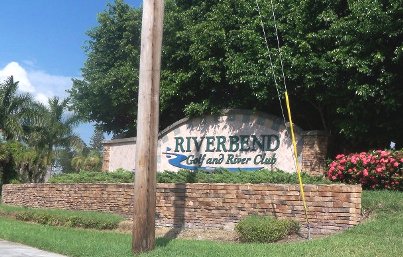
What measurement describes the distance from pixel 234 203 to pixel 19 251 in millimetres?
4529

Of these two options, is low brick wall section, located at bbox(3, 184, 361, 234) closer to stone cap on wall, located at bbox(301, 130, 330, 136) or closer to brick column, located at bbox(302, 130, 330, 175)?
brick column, located at bbox(302, 130, 330, 175)

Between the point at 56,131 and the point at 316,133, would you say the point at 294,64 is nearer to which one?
the point at 316,133

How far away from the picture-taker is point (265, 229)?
35.2ft

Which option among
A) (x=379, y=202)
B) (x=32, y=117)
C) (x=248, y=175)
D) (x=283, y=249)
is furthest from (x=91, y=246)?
(x=32, y=117)

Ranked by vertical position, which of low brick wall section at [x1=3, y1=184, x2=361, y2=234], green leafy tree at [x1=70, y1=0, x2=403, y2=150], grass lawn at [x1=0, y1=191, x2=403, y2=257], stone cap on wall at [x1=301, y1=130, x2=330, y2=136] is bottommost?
grass lawn at [x1=0, y1=191, x2=403, y2=257]

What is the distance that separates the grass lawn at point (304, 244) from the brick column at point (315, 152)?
4148 mm

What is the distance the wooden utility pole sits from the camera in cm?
977

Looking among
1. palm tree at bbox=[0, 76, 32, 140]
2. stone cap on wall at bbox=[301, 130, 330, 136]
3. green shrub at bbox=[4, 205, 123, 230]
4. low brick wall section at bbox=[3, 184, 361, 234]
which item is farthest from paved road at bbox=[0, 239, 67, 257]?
palm tree at bbox=[0, 76, 32, 140]

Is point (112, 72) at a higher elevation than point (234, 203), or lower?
higher

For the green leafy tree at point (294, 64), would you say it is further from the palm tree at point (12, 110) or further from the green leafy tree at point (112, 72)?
the palm tree at point (12, 110)

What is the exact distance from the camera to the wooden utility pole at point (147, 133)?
384 inches

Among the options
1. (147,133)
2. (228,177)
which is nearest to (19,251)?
(147,133)

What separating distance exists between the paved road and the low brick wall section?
3462 mm

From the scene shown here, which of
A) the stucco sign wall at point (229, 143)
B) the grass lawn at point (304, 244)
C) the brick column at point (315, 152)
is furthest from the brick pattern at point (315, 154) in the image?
the grass lawn at point (304, 244)
